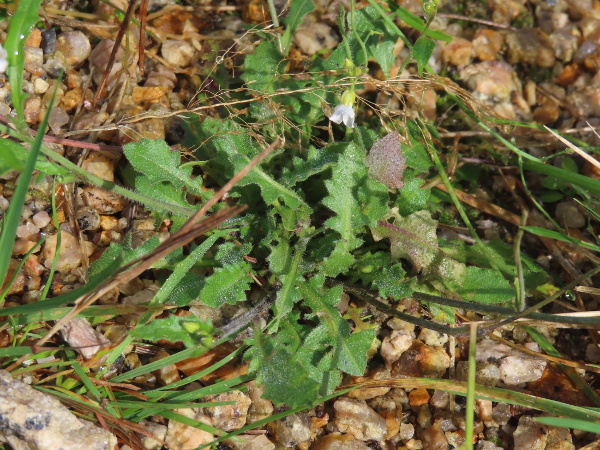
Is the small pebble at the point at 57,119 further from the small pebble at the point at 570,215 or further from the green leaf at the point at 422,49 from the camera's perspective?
the small pebble at the point at 570,215

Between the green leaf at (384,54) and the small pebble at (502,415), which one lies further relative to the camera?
the green leaf at (384,54)

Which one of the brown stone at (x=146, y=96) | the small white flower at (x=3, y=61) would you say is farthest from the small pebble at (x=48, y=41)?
the small white flower at (x=3, y=61)

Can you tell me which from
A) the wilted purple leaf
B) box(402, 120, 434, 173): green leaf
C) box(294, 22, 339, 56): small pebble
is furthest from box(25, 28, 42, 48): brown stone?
box(402, 120, 434, 173): green leaf

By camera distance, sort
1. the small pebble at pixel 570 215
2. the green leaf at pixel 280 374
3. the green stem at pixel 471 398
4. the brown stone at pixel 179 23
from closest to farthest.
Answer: the green stem at pixel 471 398
the green leaf at pixel 280 374
the small pebble at pixel 570 215
the brown stone at pixel 179 23

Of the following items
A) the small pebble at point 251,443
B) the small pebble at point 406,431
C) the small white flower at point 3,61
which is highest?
the small white flower at point 3,61

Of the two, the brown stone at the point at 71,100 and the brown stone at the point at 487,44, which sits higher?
the brown stone at the point at 71,100

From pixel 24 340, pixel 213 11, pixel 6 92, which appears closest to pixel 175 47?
pixel 213 11

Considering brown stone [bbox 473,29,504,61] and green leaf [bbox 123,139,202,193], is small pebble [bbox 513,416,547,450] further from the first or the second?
brown stone [bbox 473,29,504,61]
